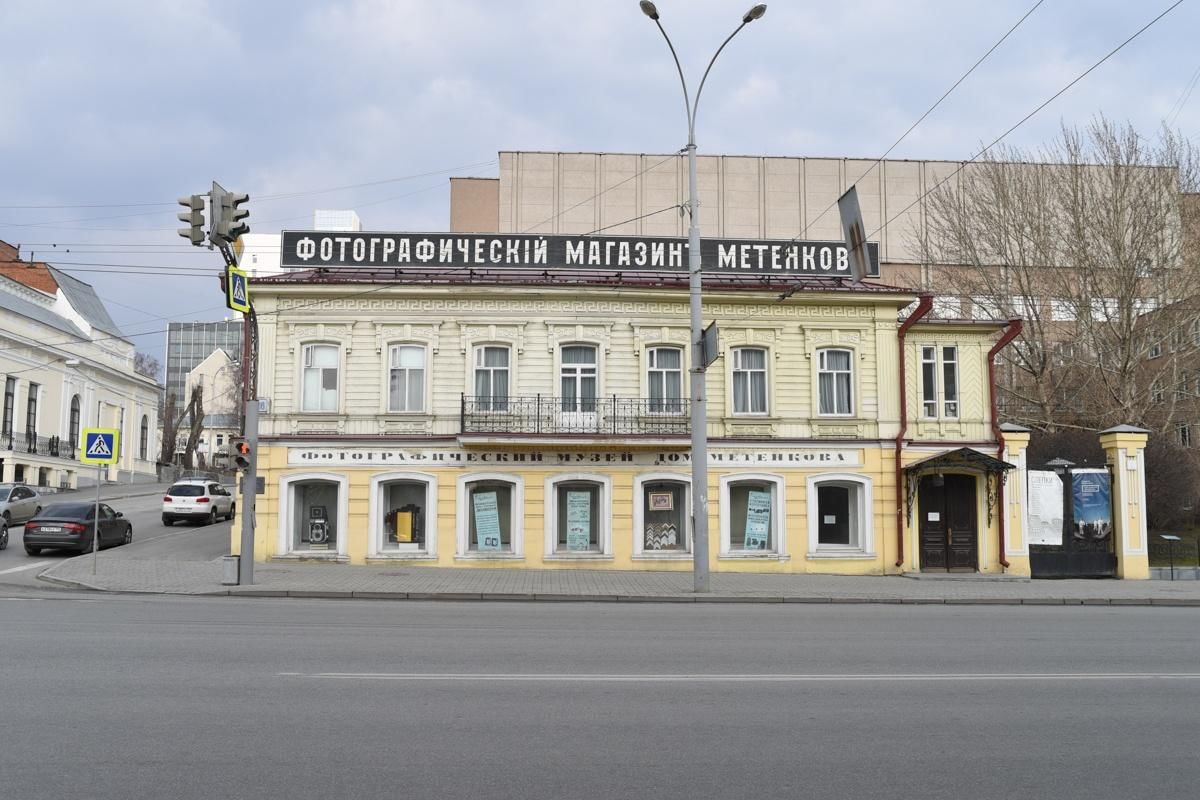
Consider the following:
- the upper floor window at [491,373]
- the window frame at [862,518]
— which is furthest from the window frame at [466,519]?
the window frame at [862,518]

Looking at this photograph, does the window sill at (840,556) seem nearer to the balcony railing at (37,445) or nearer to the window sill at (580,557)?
the window sill at (580,557)

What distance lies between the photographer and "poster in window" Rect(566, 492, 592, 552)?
78.4ft

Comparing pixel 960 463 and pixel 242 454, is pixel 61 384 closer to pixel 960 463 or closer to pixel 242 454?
pixel 242 454

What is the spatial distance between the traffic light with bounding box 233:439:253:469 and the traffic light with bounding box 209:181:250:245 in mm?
4549

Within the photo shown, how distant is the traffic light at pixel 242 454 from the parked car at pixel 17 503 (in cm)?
1627

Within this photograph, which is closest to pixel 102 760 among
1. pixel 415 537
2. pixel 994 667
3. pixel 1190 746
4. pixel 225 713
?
pixel 225 713

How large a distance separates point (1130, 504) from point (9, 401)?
5332 centimetres

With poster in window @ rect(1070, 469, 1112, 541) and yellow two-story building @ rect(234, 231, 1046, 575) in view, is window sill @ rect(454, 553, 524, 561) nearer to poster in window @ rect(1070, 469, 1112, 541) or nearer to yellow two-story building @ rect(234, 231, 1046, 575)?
yellow two-story building @ rect(234, 231, 1046, 575)

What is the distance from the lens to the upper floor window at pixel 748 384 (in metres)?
24.3

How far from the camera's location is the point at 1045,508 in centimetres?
2377

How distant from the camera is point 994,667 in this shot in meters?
10.1

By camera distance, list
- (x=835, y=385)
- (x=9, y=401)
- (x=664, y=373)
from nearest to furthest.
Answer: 1. (x=664, y=373)
2. (x=835, y=385)
3. (x=9, y=401)

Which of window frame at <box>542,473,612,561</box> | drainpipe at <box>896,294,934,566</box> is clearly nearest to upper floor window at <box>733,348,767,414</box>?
drainpipe at <box>896,294,934,566</box>

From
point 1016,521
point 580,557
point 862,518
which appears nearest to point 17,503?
point 580,557
